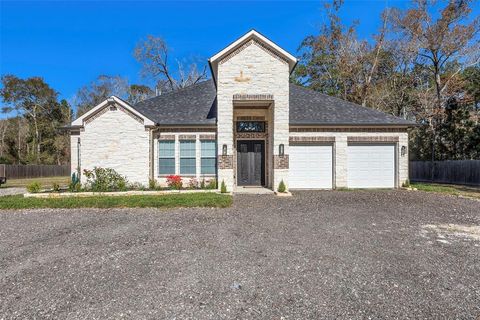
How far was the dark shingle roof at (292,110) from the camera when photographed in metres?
13.6

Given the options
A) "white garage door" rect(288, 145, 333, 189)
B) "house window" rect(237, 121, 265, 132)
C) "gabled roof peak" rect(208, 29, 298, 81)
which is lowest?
"white garage door" rect(288, 145, 333, 189)

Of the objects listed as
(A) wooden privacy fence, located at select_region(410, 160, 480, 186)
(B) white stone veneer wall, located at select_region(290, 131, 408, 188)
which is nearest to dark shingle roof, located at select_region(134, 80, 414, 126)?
(B) white stone veneer wall, located at select_region(290, 131, 408, 188)

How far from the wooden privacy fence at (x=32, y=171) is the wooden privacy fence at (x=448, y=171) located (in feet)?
121

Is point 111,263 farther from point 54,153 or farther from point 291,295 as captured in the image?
point 54,153

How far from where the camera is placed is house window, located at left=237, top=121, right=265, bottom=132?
14164mm

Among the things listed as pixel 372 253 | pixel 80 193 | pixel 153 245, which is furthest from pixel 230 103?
pixel 372 253

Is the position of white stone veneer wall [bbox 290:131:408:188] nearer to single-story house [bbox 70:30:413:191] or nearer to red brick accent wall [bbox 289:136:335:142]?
single-story house [bbox 70:30:413:191]

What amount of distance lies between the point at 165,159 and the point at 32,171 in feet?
87.8

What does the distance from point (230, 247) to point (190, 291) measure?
173 centimetres

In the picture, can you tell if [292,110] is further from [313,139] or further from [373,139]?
[373,139]

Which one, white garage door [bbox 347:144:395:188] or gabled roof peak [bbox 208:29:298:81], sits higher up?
gabled roof peak [bbox 208:29:298:81]

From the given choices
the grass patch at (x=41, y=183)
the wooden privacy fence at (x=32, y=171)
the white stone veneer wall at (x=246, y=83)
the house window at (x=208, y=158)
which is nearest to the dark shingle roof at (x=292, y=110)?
the house window at (x=208, y=158)

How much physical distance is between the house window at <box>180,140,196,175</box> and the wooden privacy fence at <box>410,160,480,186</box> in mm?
19261

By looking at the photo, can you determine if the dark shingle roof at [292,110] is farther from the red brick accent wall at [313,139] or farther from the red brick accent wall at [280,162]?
the red brick accent wall at [280,162]
